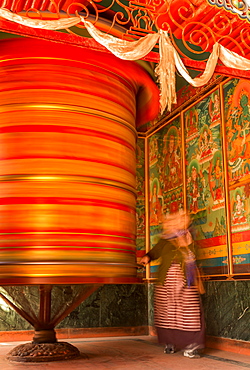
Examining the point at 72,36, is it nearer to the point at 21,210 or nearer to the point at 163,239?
the point at 21,210

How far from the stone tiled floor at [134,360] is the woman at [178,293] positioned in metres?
0.16

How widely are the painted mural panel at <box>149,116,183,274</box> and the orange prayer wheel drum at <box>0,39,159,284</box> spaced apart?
5.86 ft

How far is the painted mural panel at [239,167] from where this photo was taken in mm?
4305

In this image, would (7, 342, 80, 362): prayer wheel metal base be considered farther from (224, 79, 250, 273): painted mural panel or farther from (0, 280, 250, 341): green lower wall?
(224, 79, 250, 273): painted mural panel

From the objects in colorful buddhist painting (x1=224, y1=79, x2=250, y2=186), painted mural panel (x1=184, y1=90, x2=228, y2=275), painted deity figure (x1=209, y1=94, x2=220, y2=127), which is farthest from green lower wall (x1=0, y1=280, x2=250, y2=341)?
painted deity figure (x1=209, y1=94, x2=220, y2=127)

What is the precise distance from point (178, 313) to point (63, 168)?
171cm

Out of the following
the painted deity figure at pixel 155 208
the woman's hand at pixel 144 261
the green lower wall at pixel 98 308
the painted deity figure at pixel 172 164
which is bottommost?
the green lower wall at pixel 98 308

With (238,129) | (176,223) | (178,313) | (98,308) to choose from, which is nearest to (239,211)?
(176,223)

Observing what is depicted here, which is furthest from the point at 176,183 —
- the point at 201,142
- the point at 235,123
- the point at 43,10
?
the point at 43,10

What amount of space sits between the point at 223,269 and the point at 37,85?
8.31 feet

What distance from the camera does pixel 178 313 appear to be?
161 inches

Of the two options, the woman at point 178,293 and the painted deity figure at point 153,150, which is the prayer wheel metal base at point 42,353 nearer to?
the woman at point 178,293

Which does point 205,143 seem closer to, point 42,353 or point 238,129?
point 238,129

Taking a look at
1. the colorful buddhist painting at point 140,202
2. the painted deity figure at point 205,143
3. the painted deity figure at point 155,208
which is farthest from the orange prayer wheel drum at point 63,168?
the colorful buddhist painting at point 140,202
